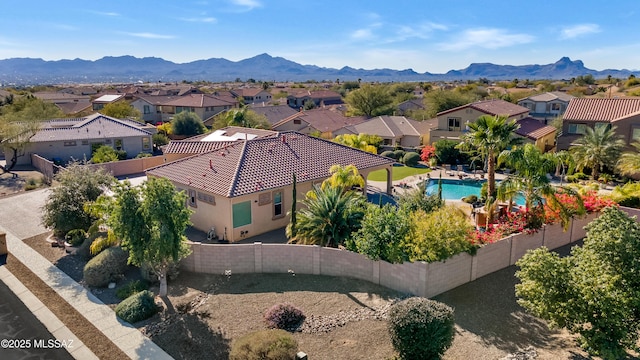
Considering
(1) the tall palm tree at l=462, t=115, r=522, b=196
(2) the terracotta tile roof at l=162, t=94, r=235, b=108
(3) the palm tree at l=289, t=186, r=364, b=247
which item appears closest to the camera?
(3) the palm tree at l=289, t=186, r=364, b=247

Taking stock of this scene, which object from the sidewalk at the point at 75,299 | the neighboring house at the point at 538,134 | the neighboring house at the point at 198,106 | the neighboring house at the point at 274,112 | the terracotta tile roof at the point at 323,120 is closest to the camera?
A: the sidewalk at the point at 75,299

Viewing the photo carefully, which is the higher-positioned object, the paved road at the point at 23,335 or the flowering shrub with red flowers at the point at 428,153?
the flowering shrub with red flowers at the point at 428,153

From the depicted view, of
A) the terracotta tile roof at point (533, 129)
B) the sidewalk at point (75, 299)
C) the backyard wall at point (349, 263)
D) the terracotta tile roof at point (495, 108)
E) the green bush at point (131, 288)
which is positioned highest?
the terracotta tile roof at point (495, 108)

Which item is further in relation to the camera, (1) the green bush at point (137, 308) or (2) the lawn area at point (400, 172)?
(2) the lawn area at point (400, 172)

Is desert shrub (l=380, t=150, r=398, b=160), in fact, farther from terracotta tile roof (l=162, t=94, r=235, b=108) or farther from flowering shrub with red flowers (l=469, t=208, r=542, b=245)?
terracotta tile roof (l=162, t=94, r=235, b=108)

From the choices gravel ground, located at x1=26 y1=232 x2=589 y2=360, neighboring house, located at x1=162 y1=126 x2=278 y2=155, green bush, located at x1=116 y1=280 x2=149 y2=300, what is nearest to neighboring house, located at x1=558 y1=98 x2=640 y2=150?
gravel ground, located at x1=26 y1=232 x2=589 y2=360

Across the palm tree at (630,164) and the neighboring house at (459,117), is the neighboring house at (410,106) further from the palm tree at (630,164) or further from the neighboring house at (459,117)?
the palm tree at (630,164)

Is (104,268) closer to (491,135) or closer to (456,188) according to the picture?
(491,135)

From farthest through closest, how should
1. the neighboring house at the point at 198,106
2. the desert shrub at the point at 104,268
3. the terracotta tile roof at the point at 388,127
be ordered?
the neighboring house at the point at 198,106 → the terracotta tile roof at the point at 388,127 → the desert shrub at the point at 104,268

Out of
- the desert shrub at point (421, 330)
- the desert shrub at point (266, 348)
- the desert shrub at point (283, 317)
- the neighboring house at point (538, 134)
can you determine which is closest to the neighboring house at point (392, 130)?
the neighboring house at point (538, 134)
